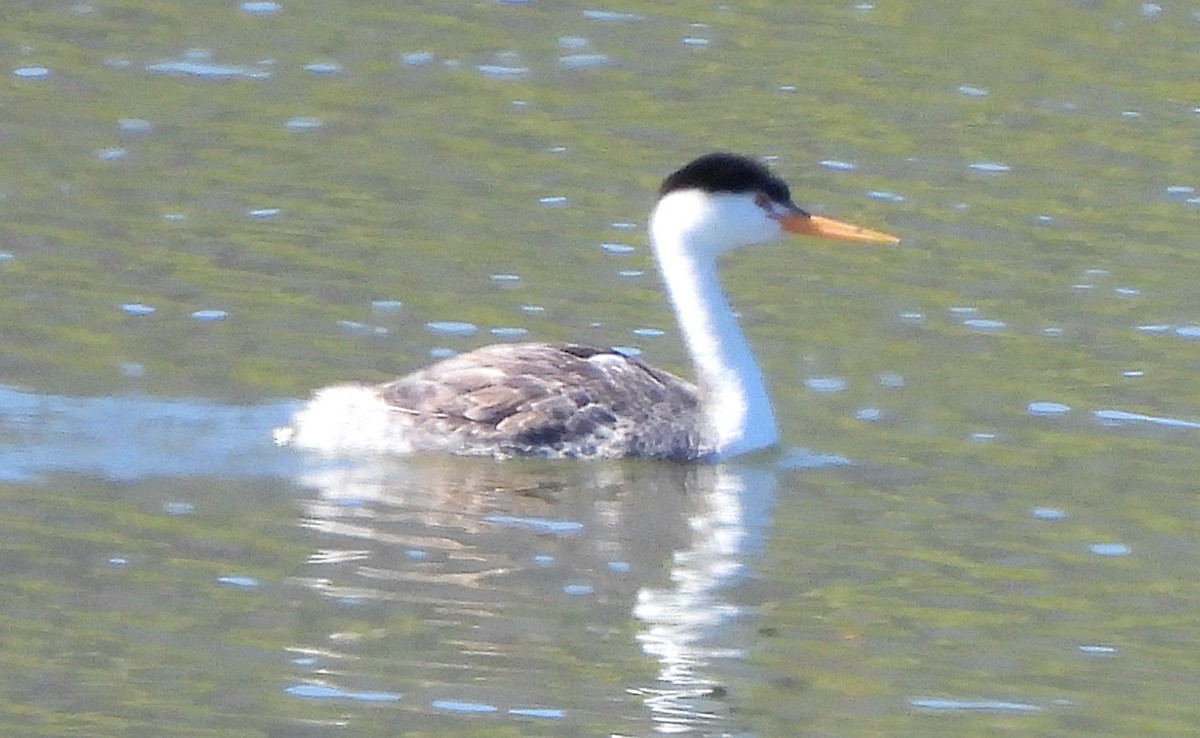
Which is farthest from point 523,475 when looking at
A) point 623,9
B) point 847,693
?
point 623,9

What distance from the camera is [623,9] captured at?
20641 mm

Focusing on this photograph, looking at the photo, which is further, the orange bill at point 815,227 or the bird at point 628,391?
Result: the orange bill at point 815,227

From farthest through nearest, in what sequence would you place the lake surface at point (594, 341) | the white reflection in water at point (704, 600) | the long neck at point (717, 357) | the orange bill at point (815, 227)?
the orange bill at point (815, 227) < the long neck at point (717, 357) < the lake surface at point (594, 341) < the white reflection in water at point (704, 600)

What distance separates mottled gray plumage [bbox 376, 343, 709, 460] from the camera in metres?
12.6

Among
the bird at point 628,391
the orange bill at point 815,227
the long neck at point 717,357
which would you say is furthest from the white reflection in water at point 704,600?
the orange bill at point 815,227

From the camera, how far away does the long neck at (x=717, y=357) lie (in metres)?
12.8

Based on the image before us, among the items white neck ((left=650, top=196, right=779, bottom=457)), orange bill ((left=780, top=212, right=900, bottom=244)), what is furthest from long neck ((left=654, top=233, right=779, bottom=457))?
orange bill ((left=780, top=212, right=900, bottom=244))

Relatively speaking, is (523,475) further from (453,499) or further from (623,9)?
(623,9)

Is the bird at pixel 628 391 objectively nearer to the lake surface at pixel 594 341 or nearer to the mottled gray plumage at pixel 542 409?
the mottled gray plumage at pixel 542 409

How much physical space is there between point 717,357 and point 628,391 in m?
0.57

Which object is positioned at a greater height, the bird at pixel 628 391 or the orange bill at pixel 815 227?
the orange bill at pixel 815 227

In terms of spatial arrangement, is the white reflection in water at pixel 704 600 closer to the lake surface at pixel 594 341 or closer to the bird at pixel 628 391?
the lake surface at pixel 594 341

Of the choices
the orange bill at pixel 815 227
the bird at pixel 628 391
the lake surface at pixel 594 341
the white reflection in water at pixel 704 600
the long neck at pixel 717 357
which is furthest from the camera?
the orange bill at pixel 815 227

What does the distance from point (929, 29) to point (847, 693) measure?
1167 centimetres
